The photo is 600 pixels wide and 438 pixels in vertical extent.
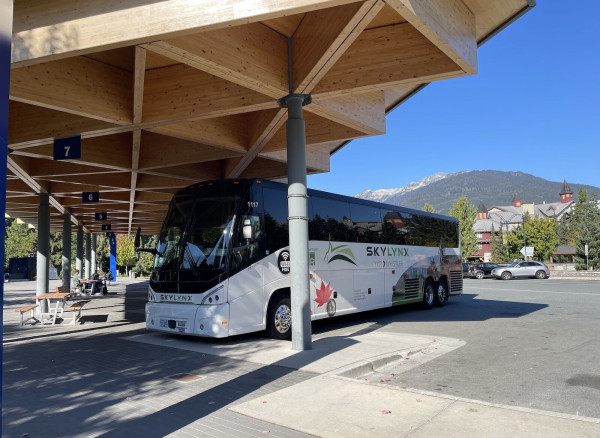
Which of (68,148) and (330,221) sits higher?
(68,148)

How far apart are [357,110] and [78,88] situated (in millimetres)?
5729

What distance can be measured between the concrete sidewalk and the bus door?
0.59 meters

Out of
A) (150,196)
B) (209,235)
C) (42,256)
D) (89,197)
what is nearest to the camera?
(209,235)

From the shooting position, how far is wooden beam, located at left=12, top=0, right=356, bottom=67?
548 centimetres

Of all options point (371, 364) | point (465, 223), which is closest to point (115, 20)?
point (371, 364)

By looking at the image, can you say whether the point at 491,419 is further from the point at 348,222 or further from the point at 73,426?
the point at 348,222

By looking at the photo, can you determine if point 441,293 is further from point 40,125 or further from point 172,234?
point 40,125

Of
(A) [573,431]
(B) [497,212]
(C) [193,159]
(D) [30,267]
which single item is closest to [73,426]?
(A) [573,431]

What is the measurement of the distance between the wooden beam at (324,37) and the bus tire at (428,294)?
35.0 feet

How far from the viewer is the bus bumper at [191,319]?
8930 millimetres

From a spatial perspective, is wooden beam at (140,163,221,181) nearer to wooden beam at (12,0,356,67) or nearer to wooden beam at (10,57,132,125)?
wooden beam at (10,57,132,125)

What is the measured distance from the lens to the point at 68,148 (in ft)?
30.7

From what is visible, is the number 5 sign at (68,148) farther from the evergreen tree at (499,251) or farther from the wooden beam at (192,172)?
the evergreen tree at (499,251)

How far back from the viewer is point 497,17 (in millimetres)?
8141
